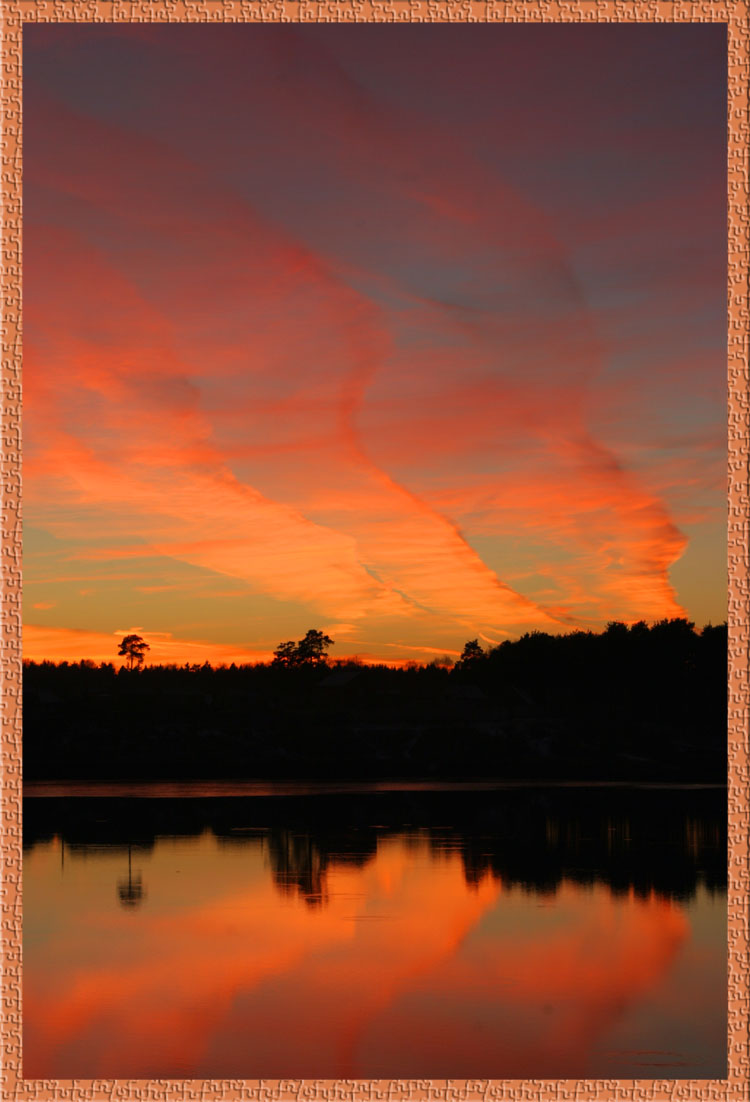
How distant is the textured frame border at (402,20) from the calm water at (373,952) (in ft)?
8.29

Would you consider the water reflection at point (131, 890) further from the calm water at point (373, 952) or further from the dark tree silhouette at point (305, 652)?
the dark tree silhouette at point (305, 652)

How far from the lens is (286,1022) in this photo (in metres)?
18.5

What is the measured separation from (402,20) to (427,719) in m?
99.9

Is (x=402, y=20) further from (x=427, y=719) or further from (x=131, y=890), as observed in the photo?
(x=427, y=719)

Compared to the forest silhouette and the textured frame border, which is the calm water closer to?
the textured frame border

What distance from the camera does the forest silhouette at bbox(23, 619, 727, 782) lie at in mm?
90938

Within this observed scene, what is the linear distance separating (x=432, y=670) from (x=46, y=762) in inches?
3523

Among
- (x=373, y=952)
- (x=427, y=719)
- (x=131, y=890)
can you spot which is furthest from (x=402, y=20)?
(x=427, y=719)

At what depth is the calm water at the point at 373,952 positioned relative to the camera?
17250 mm

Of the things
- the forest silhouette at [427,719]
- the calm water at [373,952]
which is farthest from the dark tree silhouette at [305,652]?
the calm water at [373,952]

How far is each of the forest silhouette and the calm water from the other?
47.8 metres

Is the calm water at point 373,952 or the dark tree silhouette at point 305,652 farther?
the dark tree silhouette at point 305,652

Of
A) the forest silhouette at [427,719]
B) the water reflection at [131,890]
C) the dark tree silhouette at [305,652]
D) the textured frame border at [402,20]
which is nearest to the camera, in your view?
the textured frame border at [402,20]

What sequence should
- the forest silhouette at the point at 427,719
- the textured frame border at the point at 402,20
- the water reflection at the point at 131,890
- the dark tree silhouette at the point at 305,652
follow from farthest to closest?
the dark tree silhouette at the point at 305,652
the forest silhouette at the point at 427,719
the water reflection at the point at 131,890
the textured frame border at the point at 402,20
